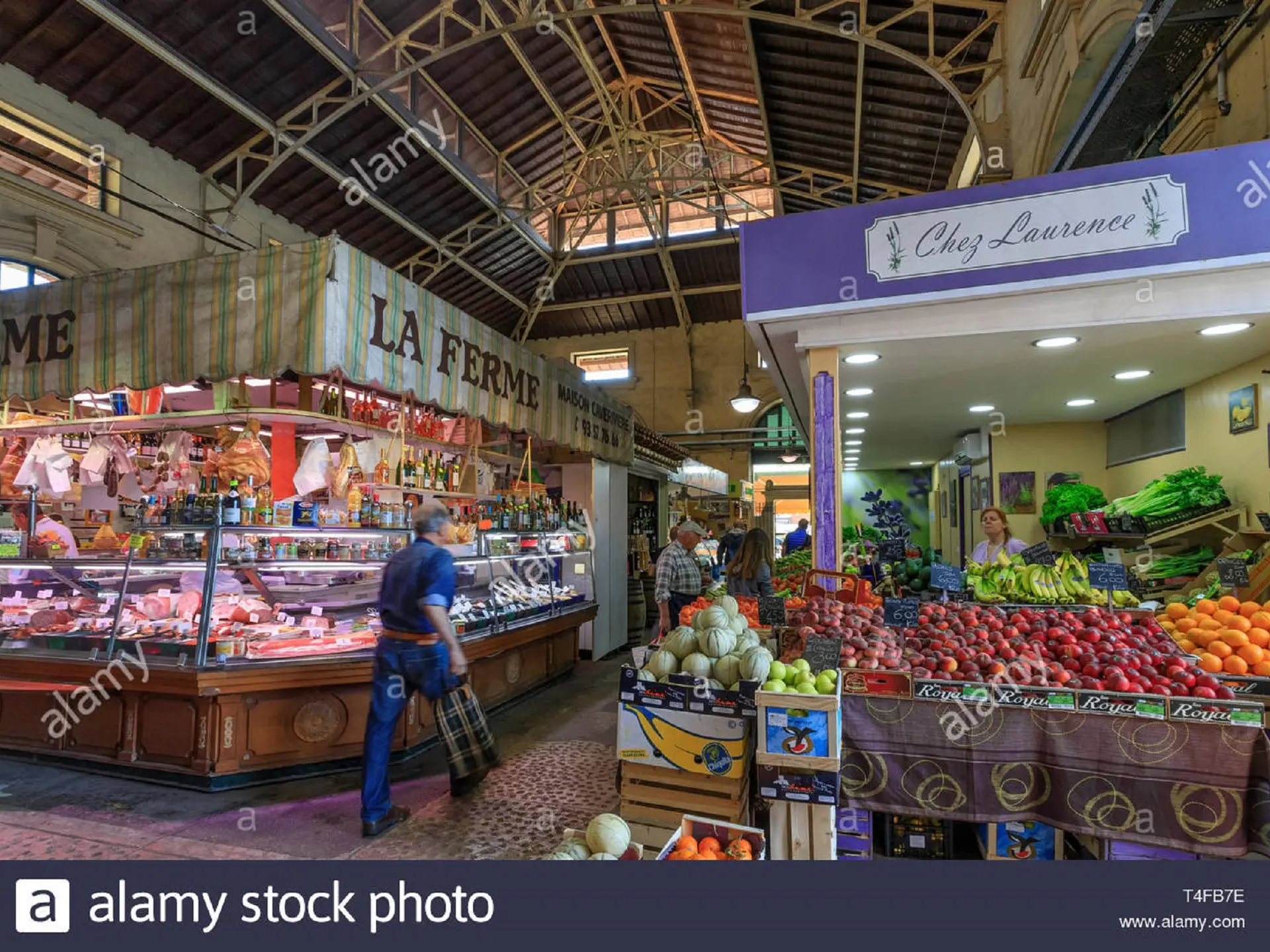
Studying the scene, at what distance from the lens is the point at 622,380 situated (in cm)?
1844

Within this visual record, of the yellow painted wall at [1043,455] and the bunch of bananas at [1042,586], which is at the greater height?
the yellow painted wall at [1043,455]

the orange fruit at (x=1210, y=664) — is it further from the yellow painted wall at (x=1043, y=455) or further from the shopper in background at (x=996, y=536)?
the yellow painted wall at (x=1043, y=455)

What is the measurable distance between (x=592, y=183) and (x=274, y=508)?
13102 millimetres

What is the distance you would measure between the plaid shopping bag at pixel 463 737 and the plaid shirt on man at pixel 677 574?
305cm

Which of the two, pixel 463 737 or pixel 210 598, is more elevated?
pixel 210 598

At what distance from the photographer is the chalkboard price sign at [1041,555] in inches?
168

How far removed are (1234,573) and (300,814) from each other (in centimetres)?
549

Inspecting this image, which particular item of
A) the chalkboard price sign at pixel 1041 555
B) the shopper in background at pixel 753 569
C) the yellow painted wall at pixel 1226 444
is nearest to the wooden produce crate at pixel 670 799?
the chalkboard price sign at pixel 1041 555

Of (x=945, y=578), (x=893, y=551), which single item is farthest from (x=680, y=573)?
(x=945, y=578)

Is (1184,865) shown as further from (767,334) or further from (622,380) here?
(622,380)

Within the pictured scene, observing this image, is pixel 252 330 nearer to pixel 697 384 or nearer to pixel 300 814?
pixel 300 814

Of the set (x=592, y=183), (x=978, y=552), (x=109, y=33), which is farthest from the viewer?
(x=592, y=183)

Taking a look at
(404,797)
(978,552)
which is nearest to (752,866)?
(404,797)

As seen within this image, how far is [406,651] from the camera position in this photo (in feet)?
11.7
